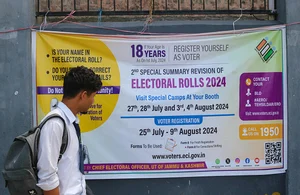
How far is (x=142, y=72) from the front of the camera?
5473mm

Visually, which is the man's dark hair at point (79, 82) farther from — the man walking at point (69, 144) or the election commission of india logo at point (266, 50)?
the election commission of india logo at point (266, 50)

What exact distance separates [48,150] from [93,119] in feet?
8.76

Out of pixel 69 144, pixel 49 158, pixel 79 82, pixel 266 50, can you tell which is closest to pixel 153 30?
pixel 266 50

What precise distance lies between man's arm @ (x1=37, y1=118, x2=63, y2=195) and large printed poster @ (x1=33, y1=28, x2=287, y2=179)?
2.62 m

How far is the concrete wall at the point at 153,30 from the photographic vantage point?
213 inches

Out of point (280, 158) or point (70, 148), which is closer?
point (70, 148)

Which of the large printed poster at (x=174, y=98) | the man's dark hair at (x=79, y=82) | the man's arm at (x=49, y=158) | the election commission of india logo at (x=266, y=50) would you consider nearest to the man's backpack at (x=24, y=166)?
the man's arm at (x=49, y=158)

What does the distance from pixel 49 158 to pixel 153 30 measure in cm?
311

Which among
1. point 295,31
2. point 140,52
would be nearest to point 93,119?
point 140,52

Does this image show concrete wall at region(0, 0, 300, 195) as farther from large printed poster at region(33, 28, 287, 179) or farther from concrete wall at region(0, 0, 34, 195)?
large printed poster at region(33, 28, 287, 179)

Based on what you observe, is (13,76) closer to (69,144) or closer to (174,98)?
(174,98)

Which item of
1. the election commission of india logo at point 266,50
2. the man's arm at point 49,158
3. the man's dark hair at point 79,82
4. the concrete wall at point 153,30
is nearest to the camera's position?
the man's arm at point 49,158

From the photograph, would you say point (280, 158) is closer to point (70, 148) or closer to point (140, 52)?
point (140, 52)

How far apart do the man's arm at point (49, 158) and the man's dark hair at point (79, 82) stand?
11.6 inches
